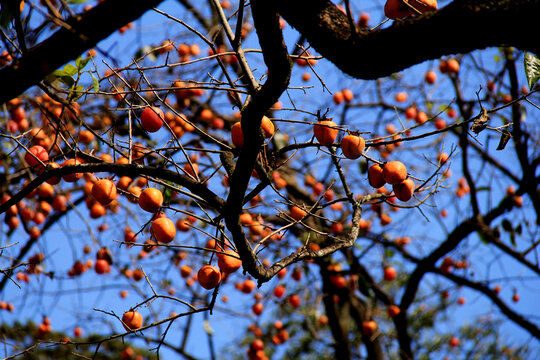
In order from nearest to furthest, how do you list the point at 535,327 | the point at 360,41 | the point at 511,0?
1. the point at 511,0
2. the point at 360,41
3. the point at 535,327

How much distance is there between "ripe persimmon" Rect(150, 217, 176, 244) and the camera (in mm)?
1600

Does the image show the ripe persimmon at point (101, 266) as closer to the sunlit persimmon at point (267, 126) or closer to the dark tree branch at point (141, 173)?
the dark tree branch at point (141, 173)

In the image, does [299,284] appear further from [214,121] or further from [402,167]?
[402,167]

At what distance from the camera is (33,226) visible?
3348mm

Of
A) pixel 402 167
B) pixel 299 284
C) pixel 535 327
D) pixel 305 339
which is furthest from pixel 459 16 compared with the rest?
pixel 305 339

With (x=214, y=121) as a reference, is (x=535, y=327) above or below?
below

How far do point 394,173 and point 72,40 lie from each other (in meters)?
1.08

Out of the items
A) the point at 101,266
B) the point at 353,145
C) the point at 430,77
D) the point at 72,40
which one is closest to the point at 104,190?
the point at 72,40

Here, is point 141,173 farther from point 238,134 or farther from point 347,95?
point 347,95

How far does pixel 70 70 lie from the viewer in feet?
4.90

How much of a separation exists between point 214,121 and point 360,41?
112 inches

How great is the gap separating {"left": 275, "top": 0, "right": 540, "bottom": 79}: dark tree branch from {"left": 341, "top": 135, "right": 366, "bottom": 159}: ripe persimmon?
373 millimetres

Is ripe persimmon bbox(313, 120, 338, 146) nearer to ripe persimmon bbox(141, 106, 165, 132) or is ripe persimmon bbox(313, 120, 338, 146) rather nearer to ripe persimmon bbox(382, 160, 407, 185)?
ripe persimmon bbox(382, 160, 407, 185)

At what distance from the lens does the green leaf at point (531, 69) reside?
4.84 feet
